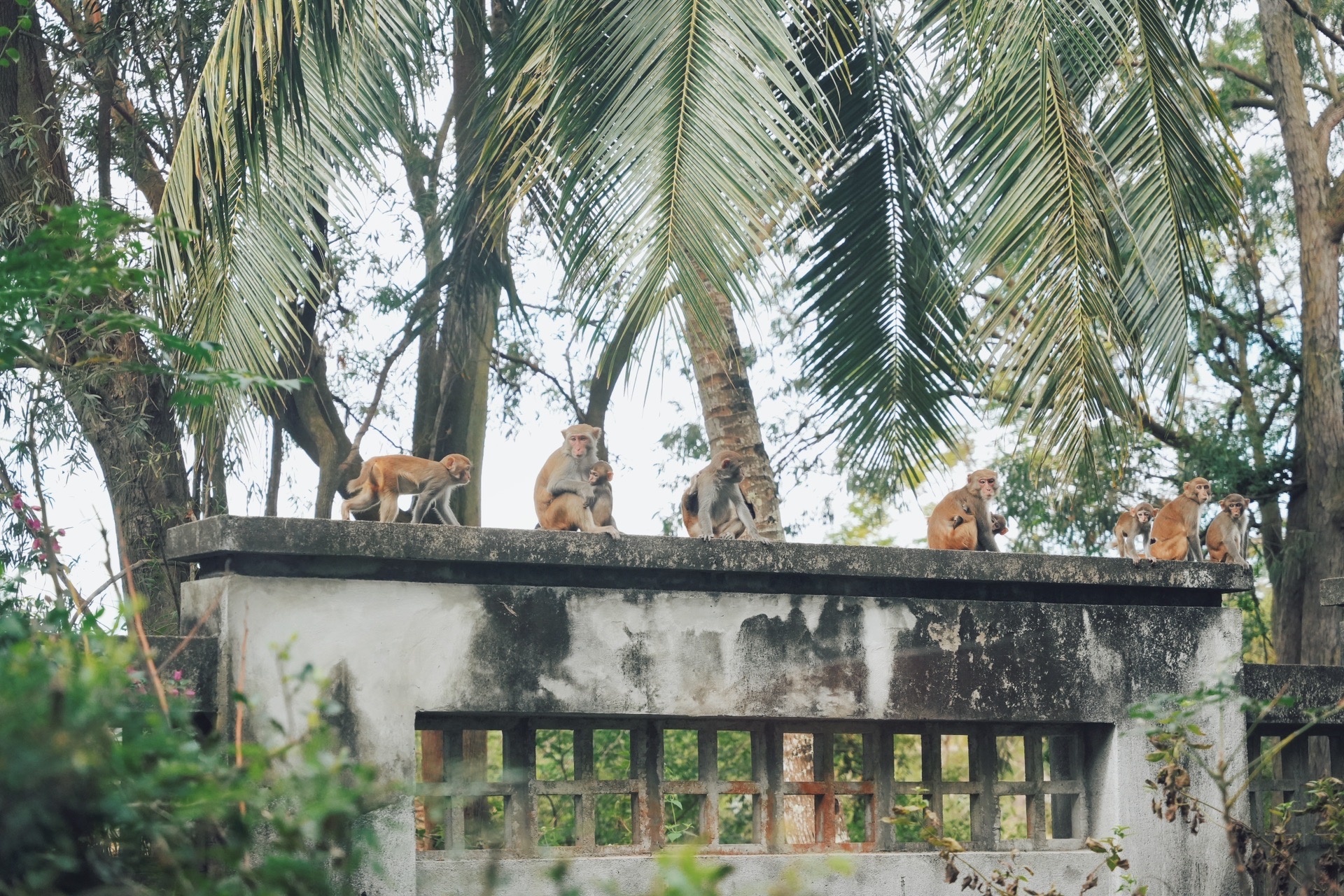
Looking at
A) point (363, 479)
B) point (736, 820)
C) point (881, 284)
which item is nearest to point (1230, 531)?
point (881, 284)

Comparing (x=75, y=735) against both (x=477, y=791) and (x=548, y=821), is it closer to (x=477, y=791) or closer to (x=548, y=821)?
(x=477, y=791)

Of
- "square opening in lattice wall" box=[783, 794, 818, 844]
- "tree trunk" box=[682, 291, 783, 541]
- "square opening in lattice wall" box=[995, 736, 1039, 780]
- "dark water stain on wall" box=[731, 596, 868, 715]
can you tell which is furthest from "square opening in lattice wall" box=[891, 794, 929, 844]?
"square opening in lattice wall" box=[995, 736, 1039, 780]

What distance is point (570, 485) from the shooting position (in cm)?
557

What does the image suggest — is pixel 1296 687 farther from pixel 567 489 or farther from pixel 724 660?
pixel 567 489

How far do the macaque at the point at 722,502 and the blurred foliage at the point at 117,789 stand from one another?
3.65 meters

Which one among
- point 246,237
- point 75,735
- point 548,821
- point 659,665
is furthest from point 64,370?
point 548,821

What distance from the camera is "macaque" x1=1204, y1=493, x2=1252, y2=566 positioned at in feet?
20.9

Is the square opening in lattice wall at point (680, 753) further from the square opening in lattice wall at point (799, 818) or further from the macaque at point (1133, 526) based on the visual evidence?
the macaque at point (1133, 526)

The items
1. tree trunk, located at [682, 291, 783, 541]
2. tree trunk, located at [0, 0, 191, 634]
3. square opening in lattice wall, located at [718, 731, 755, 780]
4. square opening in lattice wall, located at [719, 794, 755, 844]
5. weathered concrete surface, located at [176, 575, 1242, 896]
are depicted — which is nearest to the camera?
weathered concrete surface, located at [176, 575, 1242, 896]

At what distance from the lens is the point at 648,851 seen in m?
4.54

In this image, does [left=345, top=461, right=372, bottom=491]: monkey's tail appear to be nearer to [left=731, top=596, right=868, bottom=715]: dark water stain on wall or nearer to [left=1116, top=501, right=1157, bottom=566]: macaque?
[left=731, top=596, right=868, bottom=715]: dark water stain on wall

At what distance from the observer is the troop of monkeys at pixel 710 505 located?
213 inches

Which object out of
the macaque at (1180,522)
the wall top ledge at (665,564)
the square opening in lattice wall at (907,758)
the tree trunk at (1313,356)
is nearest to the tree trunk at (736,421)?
the macaque at (1180,522)

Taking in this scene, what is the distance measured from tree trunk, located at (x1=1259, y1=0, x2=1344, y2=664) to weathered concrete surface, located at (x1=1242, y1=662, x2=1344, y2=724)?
208 inches
